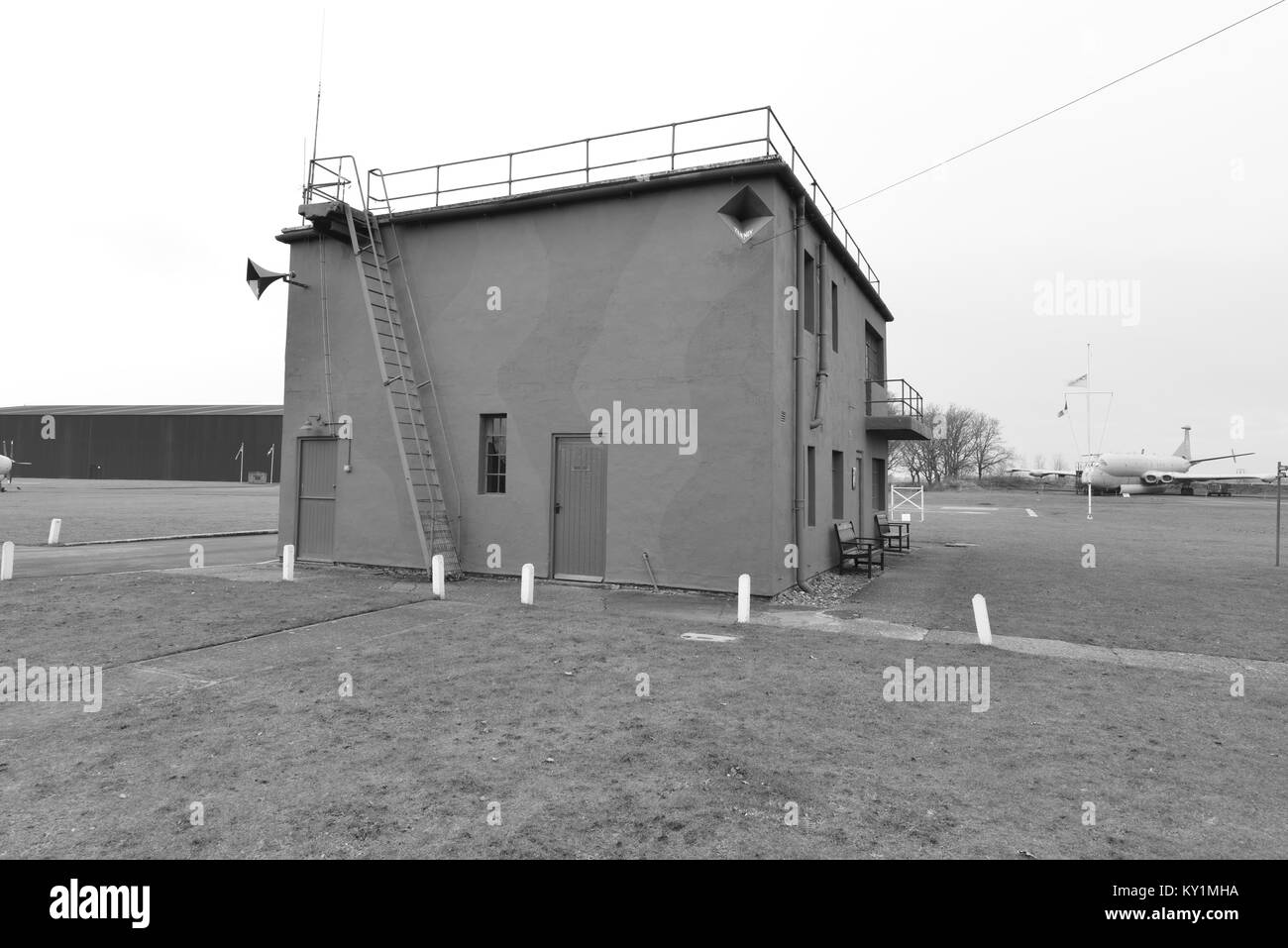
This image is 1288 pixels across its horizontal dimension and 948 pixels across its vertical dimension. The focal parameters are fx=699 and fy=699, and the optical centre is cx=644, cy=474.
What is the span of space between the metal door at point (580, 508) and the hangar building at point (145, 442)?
7381 centimetres

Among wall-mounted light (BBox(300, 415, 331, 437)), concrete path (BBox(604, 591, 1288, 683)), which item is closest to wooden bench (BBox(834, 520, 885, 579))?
concrete path (BBox(604, 591, 1288, 683))

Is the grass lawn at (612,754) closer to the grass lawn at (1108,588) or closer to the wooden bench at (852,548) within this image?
the grass lawn at (1108,588)

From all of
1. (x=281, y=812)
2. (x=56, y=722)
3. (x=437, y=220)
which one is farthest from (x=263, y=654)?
(x=437, y=220)

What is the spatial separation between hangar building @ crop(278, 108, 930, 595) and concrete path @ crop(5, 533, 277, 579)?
8.95ft

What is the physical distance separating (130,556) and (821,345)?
16.7 m

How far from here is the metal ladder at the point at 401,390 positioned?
44.9 feet

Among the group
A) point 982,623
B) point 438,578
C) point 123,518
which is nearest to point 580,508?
point 438,578

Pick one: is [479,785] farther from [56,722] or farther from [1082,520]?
[1082,520]

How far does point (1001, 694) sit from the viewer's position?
273 inches

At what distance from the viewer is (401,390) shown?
1430 centimetres

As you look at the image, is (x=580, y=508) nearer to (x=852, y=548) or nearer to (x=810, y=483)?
(x=810, y=483)

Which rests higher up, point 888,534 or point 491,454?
point 491,454

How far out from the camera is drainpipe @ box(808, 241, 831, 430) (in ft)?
46.3

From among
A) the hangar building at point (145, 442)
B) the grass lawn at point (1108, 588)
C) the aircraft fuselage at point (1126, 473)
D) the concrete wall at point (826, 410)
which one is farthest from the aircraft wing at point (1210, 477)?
the hangar building at point (145, 442)
